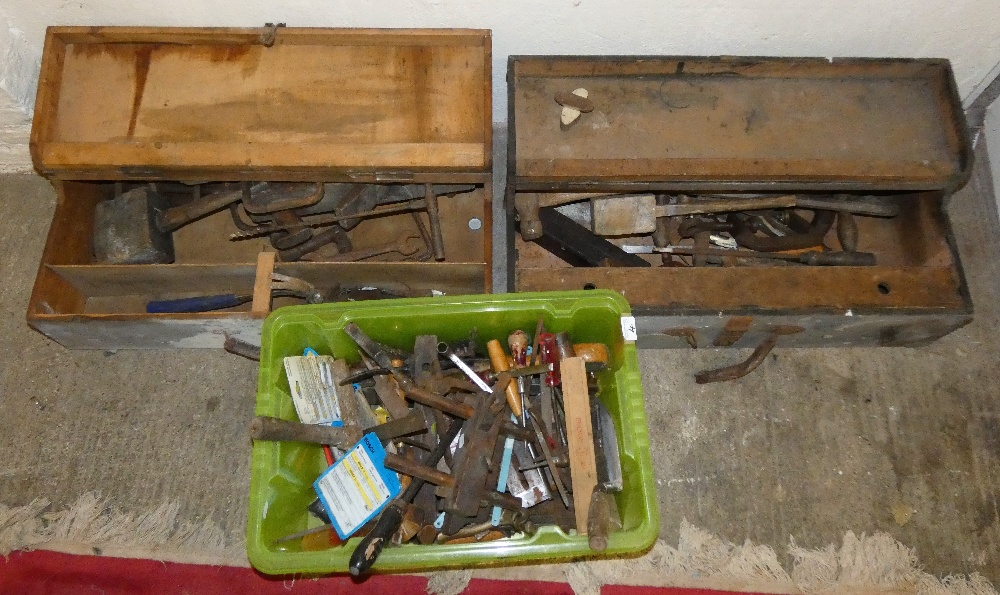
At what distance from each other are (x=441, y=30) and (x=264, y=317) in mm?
742

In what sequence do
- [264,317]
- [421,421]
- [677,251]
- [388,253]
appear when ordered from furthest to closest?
[388,253] → [677,251] → [264,317] → [421,421]

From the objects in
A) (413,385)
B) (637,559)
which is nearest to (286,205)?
(413,385)

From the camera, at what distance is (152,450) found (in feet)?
5.28

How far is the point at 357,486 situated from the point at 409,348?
33 cm

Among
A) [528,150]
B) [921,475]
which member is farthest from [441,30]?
[921,475]

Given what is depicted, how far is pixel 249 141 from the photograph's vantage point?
143 centimetres

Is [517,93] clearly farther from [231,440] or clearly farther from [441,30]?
[231,440]

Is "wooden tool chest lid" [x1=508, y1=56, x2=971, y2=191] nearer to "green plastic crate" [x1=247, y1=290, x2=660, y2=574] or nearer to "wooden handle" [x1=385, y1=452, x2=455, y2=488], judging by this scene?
"green plastic crate" [x1=247, y1=290, x2=660, y2=574]

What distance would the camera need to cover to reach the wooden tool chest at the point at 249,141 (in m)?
1.42

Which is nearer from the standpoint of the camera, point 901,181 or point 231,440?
point 901,181

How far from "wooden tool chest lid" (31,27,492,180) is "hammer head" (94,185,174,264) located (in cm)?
15

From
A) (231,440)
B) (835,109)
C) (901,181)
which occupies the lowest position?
(231,440)

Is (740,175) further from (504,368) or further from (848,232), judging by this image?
(504,368)

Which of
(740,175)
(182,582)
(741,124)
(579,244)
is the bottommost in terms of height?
(182,582)
